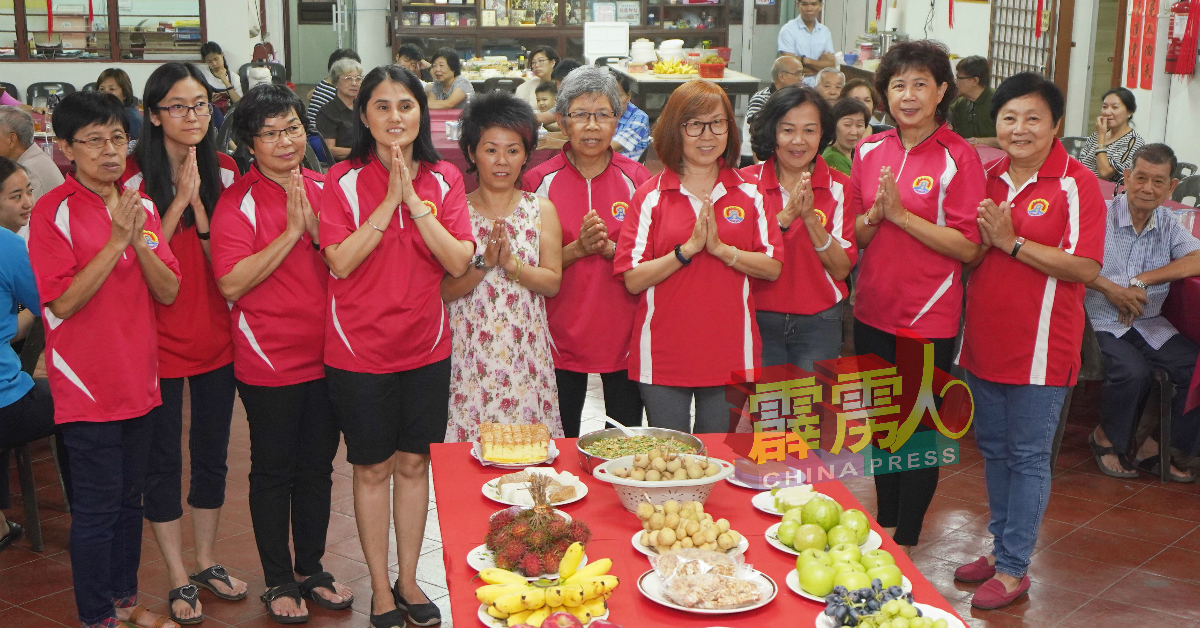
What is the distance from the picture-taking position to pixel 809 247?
134 inches

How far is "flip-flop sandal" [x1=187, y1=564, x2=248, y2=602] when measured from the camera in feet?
11.5

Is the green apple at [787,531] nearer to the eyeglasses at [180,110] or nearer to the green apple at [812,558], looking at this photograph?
the green apple at [812,558]

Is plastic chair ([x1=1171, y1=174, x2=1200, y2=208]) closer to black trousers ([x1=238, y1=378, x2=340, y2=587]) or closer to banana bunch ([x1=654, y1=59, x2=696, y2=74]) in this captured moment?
black trousers ([x1=238, y1=378, x2=340, y2=587])

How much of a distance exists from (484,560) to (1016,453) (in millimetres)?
1806

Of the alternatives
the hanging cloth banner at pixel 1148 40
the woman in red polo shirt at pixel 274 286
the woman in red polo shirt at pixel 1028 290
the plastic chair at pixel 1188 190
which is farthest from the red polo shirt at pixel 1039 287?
the hanging cloth banner at pixel 1148 40

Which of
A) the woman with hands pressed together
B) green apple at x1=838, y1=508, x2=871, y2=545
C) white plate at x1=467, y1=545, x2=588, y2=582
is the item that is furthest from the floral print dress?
green apple at x1=838, y1=508, x2=871, y2=545

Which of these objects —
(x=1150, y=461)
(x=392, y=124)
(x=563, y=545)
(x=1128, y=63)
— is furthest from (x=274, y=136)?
(x=1128, y=63)

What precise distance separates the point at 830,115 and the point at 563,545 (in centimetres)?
184

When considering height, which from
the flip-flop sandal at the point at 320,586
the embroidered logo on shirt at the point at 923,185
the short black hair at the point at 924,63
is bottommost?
the flip-flop sandal at the point at 320,586

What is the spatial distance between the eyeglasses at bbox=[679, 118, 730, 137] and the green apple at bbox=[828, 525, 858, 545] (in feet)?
4.24

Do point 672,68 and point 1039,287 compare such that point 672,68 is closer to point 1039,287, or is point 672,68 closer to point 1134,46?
point 1134,46

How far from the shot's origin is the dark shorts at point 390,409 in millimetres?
3004

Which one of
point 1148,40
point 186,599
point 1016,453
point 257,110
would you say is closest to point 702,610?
point 1016,453

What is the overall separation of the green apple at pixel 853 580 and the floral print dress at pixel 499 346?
1.33m
